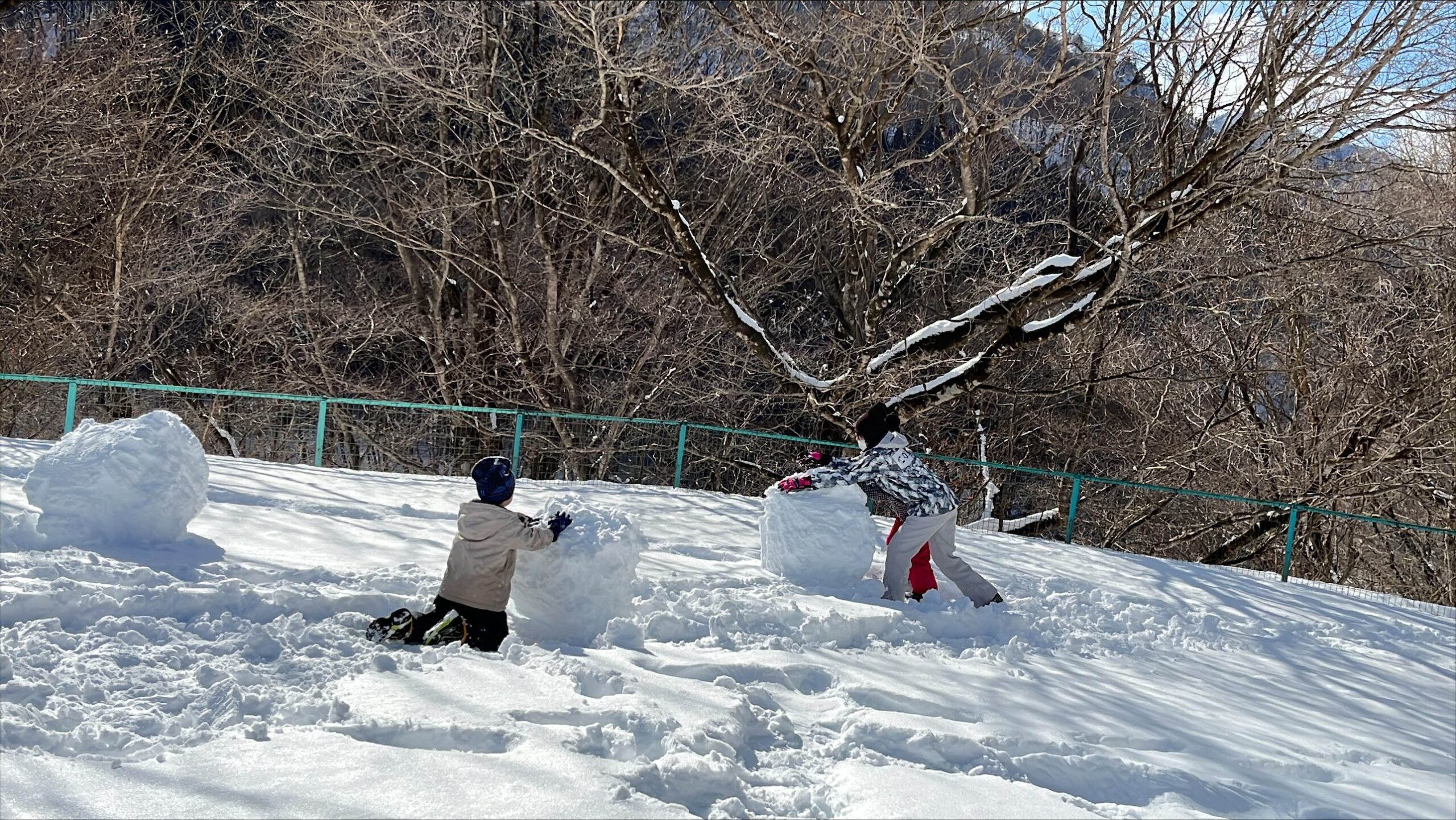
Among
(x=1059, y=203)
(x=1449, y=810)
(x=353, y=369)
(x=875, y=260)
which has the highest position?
(x=1059, y=203)

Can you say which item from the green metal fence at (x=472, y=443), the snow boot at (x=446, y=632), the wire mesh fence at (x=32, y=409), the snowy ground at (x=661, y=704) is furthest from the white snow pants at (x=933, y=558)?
the wire mesh fence at (x=32, y=409)

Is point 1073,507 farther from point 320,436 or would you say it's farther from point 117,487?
point 117,487

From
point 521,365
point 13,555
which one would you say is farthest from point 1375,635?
point 521,365

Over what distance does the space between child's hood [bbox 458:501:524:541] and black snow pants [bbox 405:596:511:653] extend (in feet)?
1.14

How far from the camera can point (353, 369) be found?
23766 mm

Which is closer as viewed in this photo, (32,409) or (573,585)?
(573,585)

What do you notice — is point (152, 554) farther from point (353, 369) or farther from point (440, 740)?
point (353, 369)

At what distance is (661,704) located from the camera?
4387 millimetres

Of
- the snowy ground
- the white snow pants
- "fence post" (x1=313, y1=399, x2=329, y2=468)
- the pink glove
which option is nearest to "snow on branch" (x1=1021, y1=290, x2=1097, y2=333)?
the snowy ground

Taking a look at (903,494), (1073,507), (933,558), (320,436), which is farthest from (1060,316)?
(320,436)

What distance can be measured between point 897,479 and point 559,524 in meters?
2.64

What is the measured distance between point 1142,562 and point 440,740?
9.52 metres

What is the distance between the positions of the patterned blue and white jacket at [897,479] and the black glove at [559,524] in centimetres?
221

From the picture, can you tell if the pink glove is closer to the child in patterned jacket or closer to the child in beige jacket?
the child in patterned jacket
